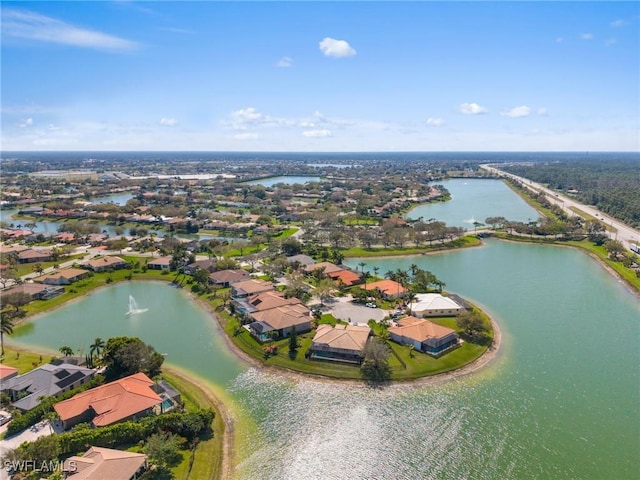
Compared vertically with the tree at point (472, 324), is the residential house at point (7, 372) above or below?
→ below

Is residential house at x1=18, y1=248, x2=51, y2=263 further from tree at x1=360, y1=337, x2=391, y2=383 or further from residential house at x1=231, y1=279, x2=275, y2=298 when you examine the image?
tree at x1=360, y1=337, x2=391, y2=383

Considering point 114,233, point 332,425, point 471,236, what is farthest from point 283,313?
point 114,233

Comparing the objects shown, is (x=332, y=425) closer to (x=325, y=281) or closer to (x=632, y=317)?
(x=325, y=281)

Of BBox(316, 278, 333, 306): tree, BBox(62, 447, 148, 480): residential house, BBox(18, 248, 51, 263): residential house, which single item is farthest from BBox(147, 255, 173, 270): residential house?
BBox(62, 447, 148, 480): residential house

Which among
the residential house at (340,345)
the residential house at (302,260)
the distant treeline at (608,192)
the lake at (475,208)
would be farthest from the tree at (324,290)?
the distant treeline at (608,192)

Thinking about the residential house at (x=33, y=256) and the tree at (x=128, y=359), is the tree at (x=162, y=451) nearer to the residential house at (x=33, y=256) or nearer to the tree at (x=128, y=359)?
the tree at (x=128, y=359)

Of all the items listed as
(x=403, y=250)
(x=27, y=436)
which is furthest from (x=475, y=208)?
(x=27, y=436)

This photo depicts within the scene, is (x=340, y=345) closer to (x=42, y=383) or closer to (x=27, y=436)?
(x=27, y=436)
